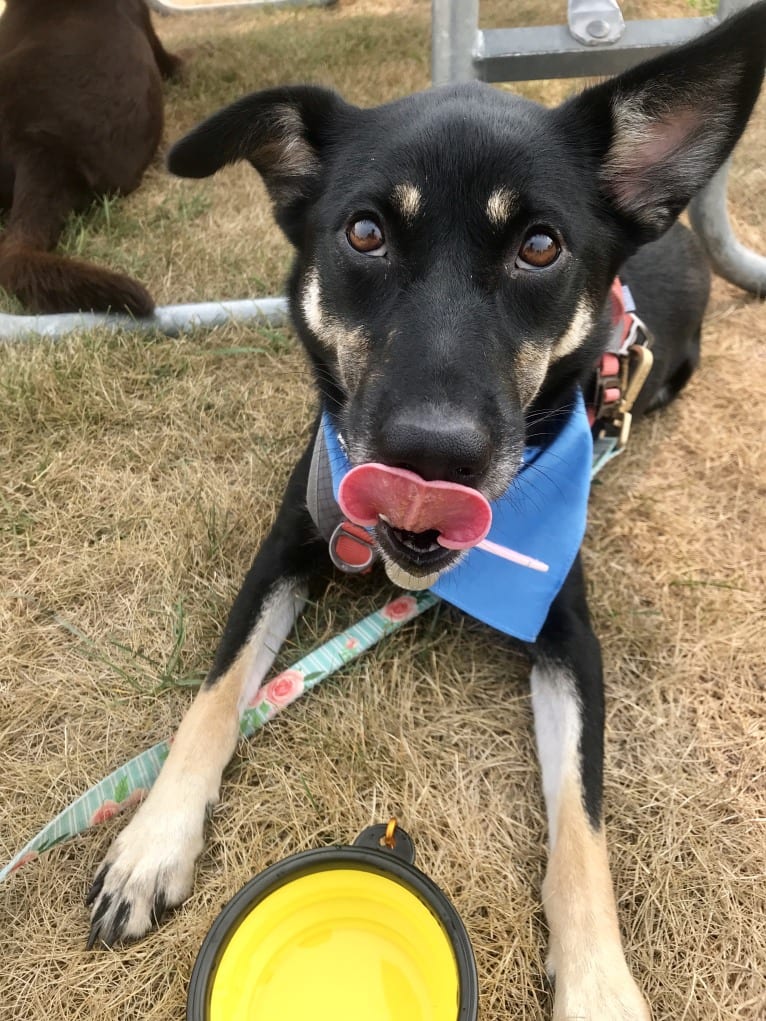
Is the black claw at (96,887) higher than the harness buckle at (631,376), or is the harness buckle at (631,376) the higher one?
the harness buckle at (631,376)

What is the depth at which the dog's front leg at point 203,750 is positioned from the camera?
60.0 inches

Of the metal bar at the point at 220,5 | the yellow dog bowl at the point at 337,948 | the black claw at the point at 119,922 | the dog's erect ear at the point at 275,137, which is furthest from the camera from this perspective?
the metal bar at the point at 220,5

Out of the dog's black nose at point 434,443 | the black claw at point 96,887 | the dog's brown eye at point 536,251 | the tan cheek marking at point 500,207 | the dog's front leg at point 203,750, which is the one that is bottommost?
the black claw at point 96,887

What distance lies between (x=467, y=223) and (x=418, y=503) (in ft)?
1.99

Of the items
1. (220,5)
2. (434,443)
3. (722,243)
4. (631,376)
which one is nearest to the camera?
(434,443)

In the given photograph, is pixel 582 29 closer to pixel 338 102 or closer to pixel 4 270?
pixel 338 102

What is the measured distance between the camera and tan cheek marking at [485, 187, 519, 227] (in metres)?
1.52

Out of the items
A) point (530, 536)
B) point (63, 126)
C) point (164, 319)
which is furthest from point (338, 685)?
point (63, 126)

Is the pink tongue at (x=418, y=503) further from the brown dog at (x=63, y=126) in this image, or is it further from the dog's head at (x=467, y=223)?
the brown dog at (x=63, y=126)

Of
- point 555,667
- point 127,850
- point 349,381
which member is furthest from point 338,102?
point 127,850

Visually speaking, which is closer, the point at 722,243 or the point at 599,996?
the point at 599,996

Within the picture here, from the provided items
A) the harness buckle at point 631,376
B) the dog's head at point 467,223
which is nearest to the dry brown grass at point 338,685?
the harness buckle at point 631,376

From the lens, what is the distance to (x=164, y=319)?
3.06 meters

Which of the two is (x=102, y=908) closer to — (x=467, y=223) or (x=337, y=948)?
(x=337, y=948)
